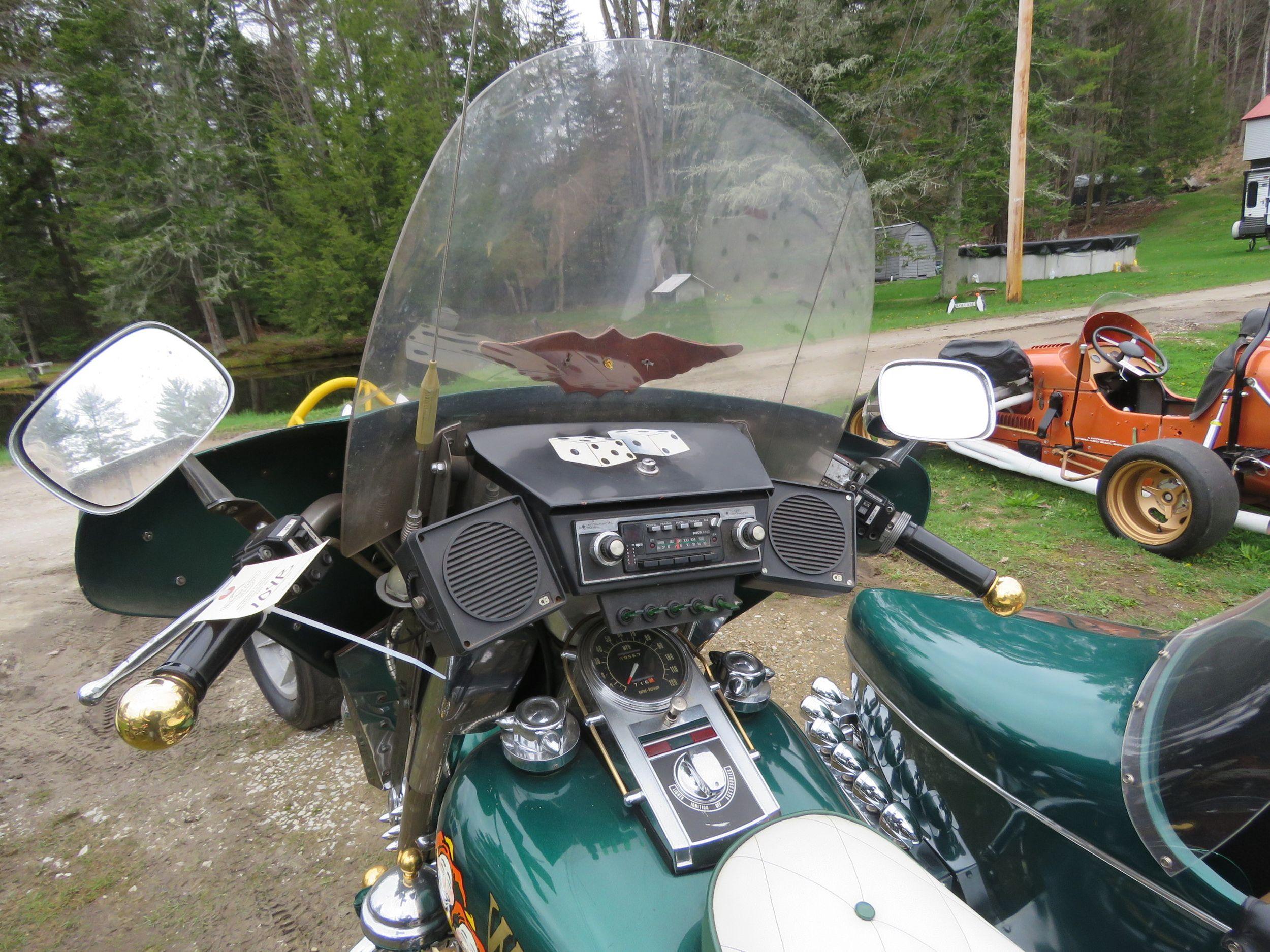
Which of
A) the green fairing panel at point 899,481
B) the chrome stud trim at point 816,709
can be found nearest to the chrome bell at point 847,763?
the chrome stud trim at point 816,709

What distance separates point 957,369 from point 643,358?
32.6 inches

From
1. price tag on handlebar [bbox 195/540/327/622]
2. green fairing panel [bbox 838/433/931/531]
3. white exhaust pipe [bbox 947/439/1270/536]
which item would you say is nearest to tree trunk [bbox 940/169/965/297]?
white exhaust pipe [bbox 947/439/1270/536]

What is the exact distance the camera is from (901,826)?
1484mm

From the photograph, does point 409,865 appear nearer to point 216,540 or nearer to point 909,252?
point 216,540

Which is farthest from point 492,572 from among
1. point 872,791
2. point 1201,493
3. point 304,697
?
point 1201,493

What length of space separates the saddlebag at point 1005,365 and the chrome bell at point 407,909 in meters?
5.46

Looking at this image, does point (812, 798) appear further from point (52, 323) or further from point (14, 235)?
point (52, 323)

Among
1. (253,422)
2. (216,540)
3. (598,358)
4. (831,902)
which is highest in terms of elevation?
(598,358)

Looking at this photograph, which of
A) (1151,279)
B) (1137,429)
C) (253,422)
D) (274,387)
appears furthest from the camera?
(274,387)

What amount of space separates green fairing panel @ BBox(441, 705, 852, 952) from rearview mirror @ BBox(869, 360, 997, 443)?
29.7 inches

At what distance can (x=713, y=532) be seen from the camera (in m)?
1.29

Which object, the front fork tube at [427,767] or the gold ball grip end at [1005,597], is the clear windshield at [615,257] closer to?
the front fork tube at [427,767]

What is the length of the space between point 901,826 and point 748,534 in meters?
0.71

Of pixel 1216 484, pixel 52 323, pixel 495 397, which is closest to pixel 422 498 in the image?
pixel 495 397
